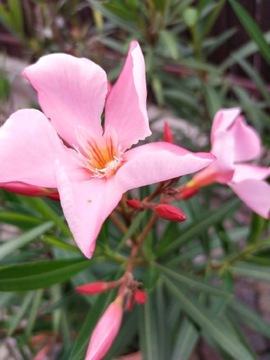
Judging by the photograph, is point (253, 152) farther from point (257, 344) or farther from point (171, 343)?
point (257, 344)

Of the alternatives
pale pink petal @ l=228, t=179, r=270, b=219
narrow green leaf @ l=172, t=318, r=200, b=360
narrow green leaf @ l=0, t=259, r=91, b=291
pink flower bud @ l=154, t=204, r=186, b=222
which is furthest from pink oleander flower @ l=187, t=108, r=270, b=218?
narrow green leaf @ l=172, t=318, r=200, b=360

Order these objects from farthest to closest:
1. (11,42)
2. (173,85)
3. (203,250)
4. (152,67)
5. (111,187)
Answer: (11,42) < (173,85) < (152,67) < (203,250) < (111,187)

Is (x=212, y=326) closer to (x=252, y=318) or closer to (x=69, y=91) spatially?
(x=252, y=318)

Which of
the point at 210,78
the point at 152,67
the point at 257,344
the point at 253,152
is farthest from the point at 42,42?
the point at 257,344

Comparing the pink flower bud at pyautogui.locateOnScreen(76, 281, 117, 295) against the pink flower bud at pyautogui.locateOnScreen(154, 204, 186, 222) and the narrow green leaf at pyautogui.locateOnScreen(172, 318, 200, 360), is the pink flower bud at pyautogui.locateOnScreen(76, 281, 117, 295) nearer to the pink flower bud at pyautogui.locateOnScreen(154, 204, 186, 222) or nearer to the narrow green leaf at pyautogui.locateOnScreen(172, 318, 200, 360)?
the pink flower bud at pyautogui.locateOnScreen(154, 204, 186, 222)

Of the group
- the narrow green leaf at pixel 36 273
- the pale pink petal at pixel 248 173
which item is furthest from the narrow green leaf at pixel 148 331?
the pale pink petal at pixel 248 173

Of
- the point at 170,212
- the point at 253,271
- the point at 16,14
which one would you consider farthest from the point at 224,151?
the point at 16,14
